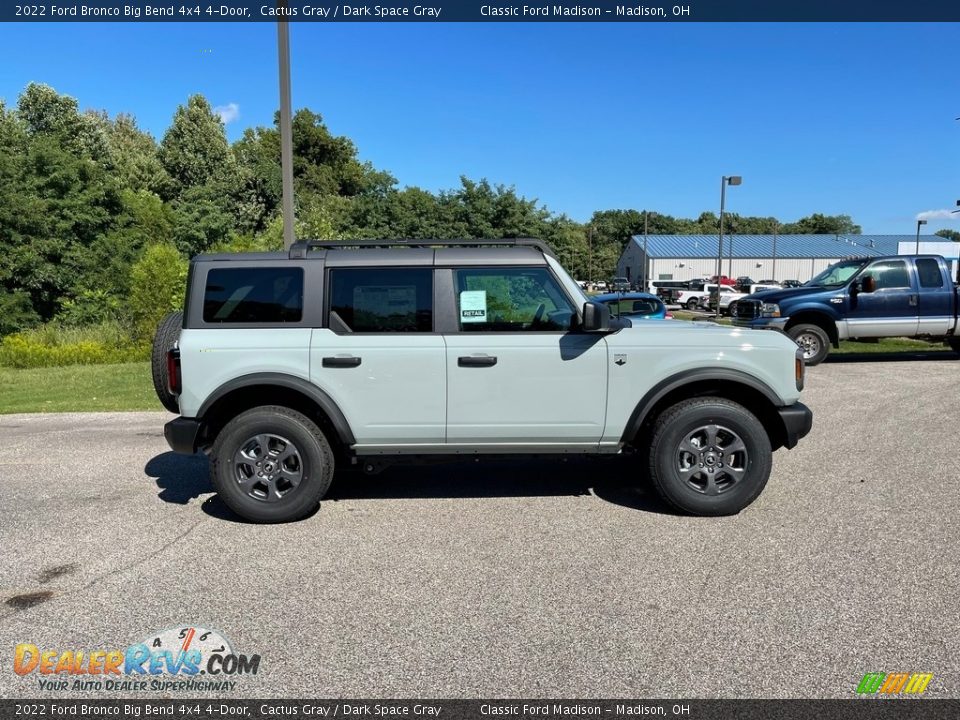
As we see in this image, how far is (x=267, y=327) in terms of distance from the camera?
5.07 metres

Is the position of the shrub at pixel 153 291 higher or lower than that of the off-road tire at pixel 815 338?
higher

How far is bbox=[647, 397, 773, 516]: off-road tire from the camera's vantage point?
501 centimetres

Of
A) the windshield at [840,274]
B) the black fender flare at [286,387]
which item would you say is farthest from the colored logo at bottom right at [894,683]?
the windshield at [840,274]

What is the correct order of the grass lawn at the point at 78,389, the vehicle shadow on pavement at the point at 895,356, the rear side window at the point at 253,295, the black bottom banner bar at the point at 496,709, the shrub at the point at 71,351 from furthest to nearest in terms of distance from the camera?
the shrub at the point at 71,351 → the vehicle shadow on pavement at the point at 895,356 → the grass lawn at the point at 78,389 → the rear side window at the point at 253,295 → the black bottom banner bar at the point at 496,709

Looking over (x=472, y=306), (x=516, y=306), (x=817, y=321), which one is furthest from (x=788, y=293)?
(x=472, y=306)

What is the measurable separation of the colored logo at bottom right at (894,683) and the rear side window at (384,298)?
3.28m

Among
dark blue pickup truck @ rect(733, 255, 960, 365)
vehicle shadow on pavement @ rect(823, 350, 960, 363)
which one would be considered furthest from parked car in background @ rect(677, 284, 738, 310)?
dark blue pickup truck @ rect(733, 255, 960, 365)

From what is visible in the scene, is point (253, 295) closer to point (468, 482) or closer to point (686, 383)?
point (468, 482)

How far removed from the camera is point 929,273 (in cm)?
1338

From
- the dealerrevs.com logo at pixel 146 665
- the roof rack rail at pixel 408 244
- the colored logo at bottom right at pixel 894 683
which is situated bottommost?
the dealerrevs.com logo at pixel 146 665

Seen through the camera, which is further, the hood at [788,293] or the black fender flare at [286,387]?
the hood at [788,293]

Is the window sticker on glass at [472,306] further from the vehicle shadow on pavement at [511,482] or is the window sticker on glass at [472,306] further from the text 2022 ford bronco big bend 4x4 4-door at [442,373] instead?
the vehicle shadow on pavement at [511,482]

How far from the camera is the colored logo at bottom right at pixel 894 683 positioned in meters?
2.94

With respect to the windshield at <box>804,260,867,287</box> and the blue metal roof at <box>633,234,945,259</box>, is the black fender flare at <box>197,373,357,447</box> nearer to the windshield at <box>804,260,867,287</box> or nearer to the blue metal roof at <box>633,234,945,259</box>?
the windshield at <box>804,260,867,287</box>
